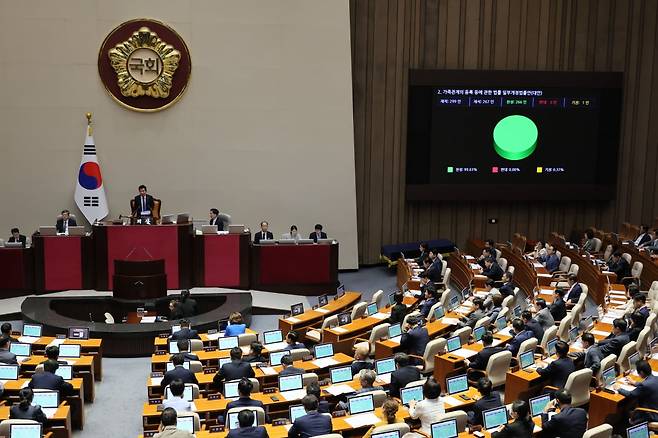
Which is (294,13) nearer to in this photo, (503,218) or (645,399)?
(503,218)

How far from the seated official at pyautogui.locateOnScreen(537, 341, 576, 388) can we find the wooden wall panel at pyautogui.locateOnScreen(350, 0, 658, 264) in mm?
10603

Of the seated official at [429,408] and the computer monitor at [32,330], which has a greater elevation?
the seated official at [429,408]

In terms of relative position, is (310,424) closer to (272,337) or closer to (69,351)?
(272,337)

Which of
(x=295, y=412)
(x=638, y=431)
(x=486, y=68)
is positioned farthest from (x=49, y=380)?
(x=486, y=68)

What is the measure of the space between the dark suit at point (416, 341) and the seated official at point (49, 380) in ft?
14.7

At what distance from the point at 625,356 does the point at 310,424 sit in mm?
4573

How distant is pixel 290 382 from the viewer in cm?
899

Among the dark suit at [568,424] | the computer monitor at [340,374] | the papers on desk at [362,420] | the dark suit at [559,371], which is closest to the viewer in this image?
the dark suit at [568,424]

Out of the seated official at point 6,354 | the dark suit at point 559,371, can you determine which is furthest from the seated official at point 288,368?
the seated official at point 6,354

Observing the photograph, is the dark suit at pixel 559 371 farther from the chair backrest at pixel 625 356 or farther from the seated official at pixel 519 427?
the seated official at pixel 519 427

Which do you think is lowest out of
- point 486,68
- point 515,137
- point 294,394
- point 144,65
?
point 294,394

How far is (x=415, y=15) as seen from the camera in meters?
19.1

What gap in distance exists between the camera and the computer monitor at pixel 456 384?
890 cm

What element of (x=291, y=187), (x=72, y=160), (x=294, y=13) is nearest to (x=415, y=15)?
(x=294, y=13)
